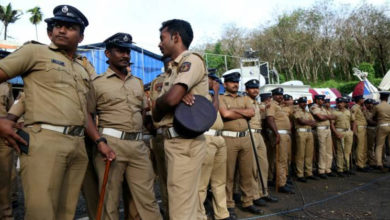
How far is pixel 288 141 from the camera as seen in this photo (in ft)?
21.6

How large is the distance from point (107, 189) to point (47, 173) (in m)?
0.89

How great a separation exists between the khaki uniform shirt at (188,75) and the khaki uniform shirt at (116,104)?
78 cm

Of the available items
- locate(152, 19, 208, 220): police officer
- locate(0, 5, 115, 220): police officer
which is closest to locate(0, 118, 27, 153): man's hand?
locate(0, 5, 115, 220): police officer

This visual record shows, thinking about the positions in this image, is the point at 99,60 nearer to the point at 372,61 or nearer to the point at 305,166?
the point at 305,166

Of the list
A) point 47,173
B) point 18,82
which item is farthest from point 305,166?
point 18,82

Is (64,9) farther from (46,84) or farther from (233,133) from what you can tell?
(233,133)

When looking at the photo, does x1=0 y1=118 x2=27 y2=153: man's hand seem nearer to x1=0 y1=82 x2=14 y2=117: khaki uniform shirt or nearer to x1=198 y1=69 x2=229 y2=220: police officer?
x1=198 y1=69 x2=229 y2=220: police officer

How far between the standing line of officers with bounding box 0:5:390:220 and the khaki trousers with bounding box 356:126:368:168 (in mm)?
4652

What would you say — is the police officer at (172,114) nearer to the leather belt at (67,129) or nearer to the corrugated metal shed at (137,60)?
the leather belt at (67,129)

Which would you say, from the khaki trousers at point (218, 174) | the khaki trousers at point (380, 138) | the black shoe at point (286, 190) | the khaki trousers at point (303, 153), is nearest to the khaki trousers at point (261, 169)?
the black shoe at point (286, 190)

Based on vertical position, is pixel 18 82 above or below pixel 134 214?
above

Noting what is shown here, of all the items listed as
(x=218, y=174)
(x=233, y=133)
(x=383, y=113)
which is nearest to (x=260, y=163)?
(x=233, y=133)

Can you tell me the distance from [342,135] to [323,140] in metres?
0.93

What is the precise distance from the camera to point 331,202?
520 centimetres
